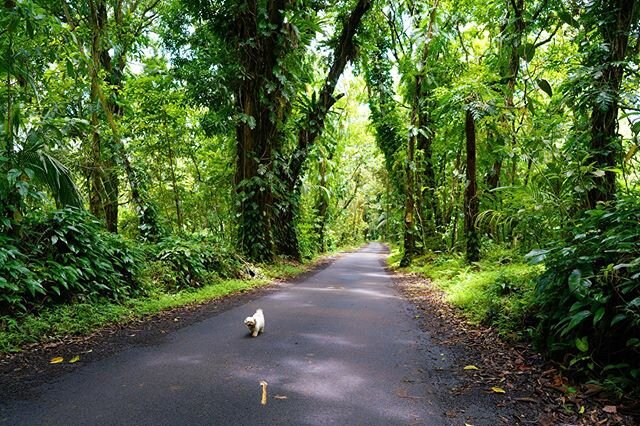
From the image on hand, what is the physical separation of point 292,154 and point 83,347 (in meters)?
11.4

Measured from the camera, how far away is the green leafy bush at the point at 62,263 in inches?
202

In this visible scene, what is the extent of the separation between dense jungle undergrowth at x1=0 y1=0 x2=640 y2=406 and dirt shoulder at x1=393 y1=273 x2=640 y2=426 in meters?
0.21

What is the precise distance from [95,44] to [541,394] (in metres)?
12.0

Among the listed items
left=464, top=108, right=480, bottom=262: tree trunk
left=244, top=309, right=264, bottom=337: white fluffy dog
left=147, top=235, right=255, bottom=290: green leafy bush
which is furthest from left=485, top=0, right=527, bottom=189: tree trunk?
left=147, top=235, right=255, bottom=290: green leafy bush

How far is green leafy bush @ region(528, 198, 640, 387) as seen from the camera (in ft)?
11.0

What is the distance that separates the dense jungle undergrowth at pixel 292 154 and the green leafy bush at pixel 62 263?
0.10 feet

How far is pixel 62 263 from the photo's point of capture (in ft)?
19.7

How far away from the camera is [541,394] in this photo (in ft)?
11.5

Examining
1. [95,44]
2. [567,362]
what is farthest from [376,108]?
[567,362]

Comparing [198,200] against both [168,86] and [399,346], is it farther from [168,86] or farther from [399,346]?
[399,346]

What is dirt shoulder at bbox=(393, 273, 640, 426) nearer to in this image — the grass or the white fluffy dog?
the white fluffy dog

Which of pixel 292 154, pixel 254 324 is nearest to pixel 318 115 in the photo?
pixel 292 154

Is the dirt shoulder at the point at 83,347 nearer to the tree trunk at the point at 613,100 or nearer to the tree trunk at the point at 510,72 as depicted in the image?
the tree trunk at the point at 510,72

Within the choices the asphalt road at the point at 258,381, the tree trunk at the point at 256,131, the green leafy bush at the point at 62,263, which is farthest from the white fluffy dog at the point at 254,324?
the tree trunk at the point at 256,131
